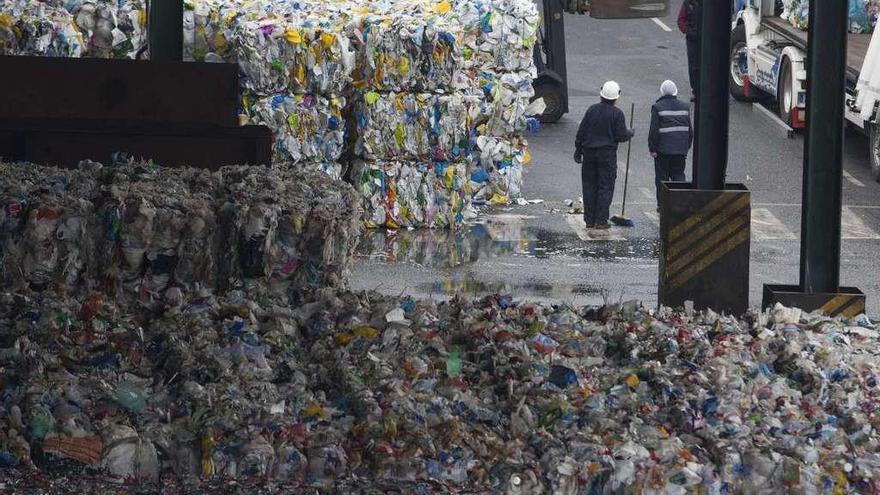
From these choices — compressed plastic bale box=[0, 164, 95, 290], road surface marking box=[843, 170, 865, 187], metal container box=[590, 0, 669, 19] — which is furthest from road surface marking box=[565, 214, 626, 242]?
compressed plastic bale box=[0, 164, 95, 290]

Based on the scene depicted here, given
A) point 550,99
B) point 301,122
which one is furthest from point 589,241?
point 550,99

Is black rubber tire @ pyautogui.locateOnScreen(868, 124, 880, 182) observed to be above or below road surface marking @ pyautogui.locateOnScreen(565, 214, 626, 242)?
above

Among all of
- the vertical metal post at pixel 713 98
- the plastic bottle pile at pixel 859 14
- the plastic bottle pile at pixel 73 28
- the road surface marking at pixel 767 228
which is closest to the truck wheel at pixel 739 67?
the plastic bottle pile at pixel 859 14

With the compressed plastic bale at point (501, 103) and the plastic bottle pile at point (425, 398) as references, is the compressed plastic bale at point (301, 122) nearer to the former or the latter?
the compressed plastic bale at point (501, 103)

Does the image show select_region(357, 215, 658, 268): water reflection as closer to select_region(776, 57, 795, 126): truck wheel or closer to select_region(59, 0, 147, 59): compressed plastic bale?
select_region(59, 0, 147, 59): compressed plastic bale

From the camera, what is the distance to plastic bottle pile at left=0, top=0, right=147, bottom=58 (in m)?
15.1

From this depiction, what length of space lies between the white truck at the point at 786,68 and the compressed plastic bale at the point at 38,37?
926 cm

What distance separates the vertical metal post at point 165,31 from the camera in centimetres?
1327

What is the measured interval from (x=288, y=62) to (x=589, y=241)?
375 centimetres

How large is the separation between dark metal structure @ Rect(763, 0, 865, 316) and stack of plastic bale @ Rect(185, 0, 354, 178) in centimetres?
582

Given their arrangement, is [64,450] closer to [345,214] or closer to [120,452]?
[120,452]

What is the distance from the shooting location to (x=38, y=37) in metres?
15.1

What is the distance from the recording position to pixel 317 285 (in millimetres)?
9930

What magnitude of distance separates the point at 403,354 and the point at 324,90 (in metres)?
7.82
